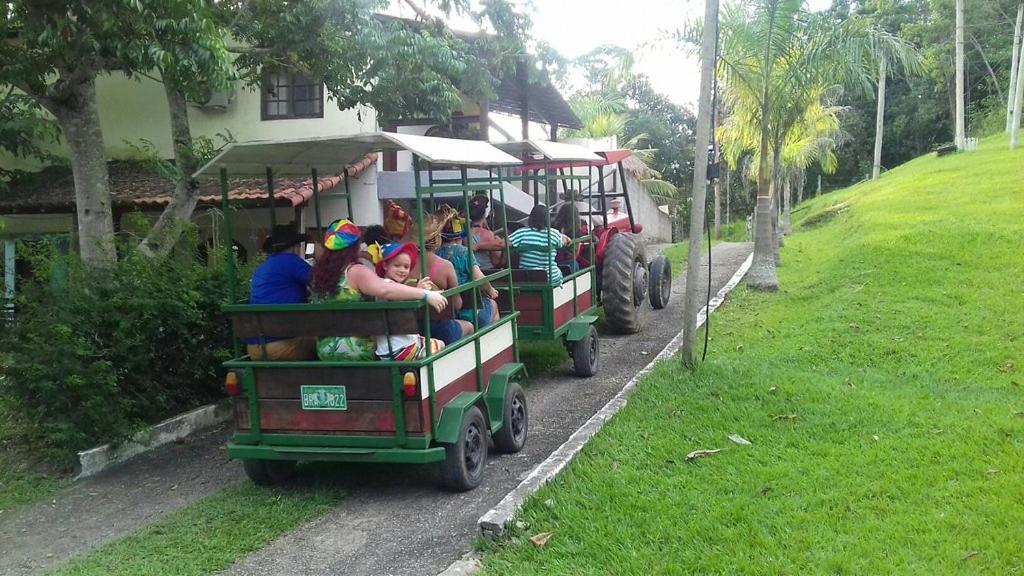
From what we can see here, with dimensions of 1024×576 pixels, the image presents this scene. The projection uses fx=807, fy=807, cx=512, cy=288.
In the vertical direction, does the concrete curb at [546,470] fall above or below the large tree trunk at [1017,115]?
below

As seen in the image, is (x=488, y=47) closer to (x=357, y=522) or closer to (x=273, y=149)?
(x=273, y=149)

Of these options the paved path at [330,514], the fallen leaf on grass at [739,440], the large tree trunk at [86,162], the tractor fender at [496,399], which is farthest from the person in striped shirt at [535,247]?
the large tree trunk at [86,162]

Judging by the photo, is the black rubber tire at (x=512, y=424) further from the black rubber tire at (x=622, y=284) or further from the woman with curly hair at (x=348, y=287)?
the black rubber tire at (x=622, y=284)

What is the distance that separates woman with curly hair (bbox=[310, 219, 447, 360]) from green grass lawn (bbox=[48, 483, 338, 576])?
96 centimetres

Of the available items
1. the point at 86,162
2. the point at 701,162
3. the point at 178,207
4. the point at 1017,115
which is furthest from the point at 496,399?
the point at 1017,115

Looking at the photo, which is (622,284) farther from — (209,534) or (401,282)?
(209,534)

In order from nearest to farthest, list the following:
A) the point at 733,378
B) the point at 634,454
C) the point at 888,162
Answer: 1. the point at 634,454
2. the point at 733,378
3. the point at 888,162

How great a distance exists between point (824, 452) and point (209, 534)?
150 inches

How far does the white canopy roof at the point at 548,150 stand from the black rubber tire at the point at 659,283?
2.89 metres

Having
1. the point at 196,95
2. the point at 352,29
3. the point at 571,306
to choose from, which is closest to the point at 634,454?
the point at 571,306

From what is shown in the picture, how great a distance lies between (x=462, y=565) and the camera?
3975mm

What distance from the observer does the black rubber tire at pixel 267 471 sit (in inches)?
209

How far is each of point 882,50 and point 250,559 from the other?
32.6 ft

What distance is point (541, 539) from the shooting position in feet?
13.6
